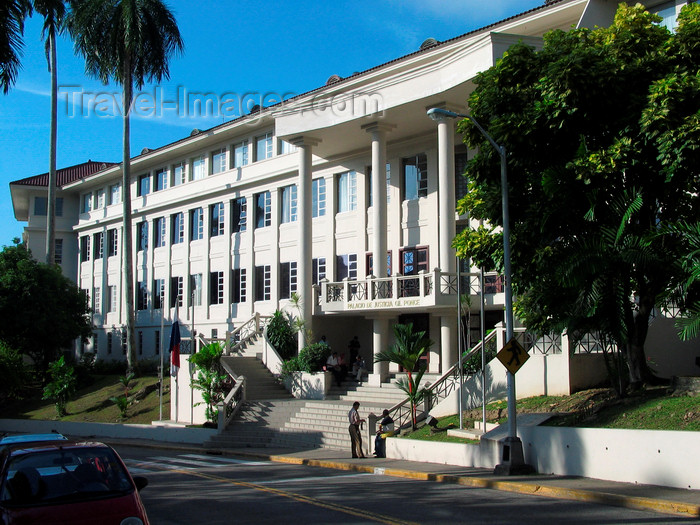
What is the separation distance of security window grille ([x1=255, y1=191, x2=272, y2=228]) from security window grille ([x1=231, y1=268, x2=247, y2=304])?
266 centimetres

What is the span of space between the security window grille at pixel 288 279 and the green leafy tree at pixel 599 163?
19.0 m

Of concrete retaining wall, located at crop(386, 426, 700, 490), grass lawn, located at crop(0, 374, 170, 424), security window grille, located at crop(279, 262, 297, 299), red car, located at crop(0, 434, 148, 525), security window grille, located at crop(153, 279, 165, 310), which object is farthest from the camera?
security window grille, located at crop(153, 279, 165, 310)

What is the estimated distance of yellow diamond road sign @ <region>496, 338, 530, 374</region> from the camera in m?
15.7

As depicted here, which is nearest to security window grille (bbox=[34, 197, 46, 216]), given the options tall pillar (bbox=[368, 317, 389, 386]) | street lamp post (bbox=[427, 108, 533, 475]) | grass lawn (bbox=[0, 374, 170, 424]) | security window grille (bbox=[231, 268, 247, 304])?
grass lawn (bbox=[0, 374, 170, 424])

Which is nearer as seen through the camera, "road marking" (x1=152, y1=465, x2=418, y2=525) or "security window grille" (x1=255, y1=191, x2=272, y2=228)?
"road marking" (x1=152, y1=465, x2=418, y2=525)

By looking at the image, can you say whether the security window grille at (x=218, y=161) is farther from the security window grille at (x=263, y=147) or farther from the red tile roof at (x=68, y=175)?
the red tile roof at (x=68, y=175)

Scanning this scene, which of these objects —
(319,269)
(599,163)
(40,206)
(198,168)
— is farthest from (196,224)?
(599,163)

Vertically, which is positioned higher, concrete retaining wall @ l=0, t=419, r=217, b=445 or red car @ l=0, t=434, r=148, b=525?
red car @ l=0, t=434, r=148, b=525

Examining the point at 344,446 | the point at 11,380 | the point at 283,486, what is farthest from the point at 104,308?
the point at 283,486

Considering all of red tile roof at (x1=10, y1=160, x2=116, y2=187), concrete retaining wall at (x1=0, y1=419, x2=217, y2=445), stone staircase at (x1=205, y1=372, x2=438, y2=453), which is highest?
red tile roof at (x1=10, y1=160, x2=116, y2=187)

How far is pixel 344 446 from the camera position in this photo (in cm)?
2292

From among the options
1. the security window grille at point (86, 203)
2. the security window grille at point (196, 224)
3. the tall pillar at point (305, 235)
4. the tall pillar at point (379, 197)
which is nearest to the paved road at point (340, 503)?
the tall pillar at point (379, 197)

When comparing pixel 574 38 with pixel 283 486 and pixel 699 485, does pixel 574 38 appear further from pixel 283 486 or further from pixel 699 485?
pixel 283 486

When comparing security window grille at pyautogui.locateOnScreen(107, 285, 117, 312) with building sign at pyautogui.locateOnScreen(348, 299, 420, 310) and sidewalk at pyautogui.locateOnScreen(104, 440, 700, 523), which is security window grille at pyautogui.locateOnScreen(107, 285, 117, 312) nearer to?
building sign at pyautogui.locateOnScreen(348, 299, 420, 310)
